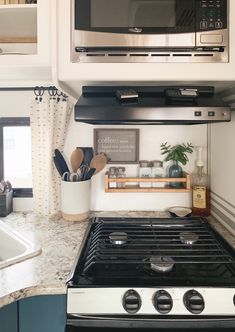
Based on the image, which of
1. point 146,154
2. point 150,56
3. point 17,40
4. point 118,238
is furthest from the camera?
point 146,154

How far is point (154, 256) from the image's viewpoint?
100 cm

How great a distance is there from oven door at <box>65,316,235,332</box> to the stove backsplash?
77cm

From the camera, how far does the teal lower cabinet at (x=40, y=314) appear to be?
938mm

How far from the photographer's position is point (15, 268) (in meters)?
0.94

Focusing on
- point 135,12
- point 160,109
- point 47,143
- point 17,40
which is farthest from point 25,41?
point 160,109

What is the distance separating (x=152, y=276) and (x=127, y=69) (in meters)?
0.71

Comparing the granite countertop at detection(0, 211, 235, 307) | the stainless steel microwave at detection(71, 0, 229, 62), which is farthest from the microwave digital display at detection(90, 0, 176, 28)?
the granite countertop at detection(0, 211, 235, 307)

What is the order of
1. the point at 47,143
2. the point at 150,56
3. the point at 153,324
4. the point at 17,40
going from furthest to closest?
1. the point at 47,143
2. the point at 17,40
3. the point at 150,56
4. the point at 153,324

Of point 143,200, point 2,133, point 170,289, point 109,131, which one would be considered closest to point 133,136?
point 109,131

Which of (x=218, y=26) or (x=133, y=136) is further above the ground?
(x=218, y=26)

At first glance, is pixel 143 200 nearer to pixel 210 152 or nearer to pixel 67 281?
pixel 210 152

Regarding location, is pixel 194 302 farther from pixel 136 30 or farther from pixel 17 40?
pixel 17 40

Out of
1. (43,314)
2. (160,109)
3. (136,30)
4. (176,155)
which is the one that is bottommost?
(43,314)

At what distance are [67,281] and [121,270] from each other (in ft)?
0.60
